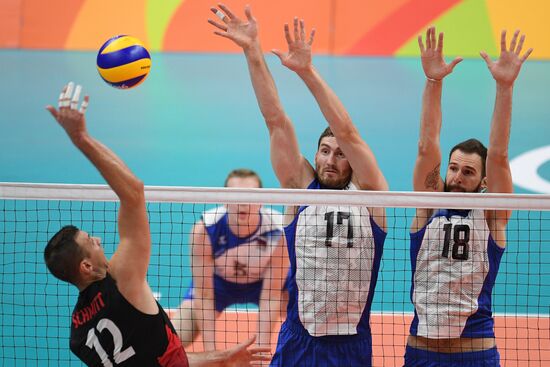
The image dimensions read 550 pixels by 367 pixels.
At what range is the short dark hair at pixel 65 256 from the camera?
469cm

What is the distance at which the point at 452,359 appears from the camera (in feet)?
18.2

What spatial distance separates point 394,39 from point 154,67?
444 centimetres

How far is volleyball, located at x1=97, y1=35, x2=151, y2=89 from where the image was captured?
260 inches

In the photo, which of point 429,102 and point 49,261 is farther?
point 429,102

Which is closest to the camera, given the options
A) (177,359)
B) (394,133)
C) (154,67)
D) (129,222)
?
(129,222)

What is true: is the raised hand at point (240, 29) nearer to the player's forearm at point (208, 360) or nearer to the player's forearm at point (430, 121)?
the player's forearm at point (430, 121)

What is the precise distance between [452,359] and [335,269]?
957 mm

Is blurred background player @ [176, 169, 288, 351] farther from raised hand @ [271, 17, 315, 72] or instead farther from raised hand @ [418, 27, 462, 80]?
raised hand @ [418, 27, 462, 80]

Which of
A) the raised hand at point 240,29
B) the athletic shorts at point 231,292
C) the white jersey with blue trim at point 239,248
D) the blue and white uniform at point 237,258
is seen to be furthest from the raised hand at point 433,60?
the athletic shorts at point 231,292

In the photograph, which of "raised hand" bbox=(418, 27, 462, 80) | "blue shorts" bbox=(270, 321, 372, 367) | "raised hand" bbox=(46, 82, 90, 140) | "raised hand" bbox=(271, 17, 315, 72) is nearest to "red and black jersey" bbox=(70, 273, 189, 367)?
"raised hand" bbox=(46, 82, 90, 140)

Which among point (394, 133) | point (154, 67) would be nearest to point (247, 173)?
point (394, 133)

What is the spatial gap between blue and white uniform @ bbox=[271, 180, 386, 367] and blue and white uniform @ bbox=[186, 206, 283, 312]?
6.22 ft

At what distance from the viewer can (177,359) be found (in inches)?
193

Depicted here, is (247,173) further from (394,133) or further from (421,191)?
(394,133)
